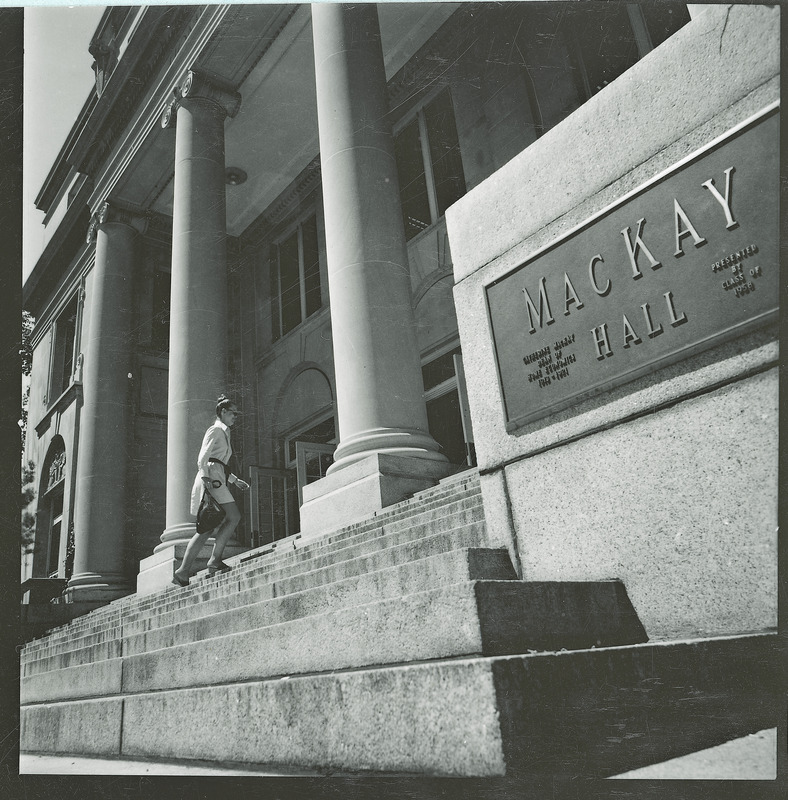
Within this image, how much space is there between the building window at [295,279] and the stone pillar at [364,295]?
9.82 meters

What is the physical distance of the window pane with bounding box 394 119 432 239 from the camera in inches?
640

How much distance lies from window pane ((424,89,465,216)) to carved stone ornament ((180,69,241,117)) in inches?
173

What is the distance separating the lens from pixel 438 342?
607 inches

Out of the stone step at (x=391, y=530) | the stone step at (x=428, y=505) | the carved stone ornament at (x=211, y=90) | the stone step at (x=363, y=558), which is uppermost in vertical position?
the carved stone ornament at (x=211, y=90)

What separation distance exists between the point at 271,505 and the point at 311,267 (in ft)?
22.3

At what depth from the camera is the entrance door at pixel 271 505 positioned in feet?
58.0

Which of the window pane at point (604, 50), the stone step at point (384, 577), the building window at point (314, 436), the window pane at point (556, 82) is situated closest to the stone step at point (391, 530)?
the stone step at point (384, 577)

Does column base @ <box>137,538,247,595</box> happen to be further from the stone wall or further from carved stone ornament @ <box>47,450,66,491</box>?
carved stone ornament @ <box>47,450,66,491</box>

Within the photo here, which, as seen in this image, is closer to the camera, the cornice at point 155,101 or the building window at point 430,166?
the cornice at point 155,101

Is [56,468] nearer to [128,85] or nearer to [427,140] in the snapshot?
[128,85]

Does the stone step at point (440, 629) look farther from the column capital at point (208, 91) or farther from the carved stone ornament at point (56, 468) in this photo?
the carved stone ornament at point (56, 468)

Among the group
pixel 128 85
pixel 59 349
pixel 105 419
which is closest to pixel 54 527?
pixel 59 349

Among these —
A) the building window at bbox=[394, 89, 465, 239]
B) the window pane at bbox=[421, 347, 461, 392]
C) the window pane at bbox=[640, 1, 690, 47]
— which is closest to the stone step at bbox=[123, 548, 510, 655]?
the window pane at bbox=[640, 1, 690, 47]

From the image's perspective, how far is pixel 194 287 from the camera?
1410cm
